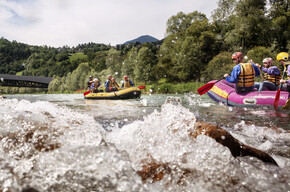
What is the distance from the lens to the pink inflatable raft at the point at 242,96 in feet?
24.5

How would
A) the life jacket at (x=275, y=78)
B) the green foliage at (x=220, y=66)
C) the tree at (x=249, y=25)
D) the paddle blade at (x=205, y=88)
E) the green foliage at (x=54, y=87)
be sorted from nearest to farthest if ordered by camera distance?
the life jacket at (x=275, y=78)
the paddle blade at (x=205, y=88)
the green foliage at (x=220, y=66)
the tree at (x=249, y=25)
the green foliage at (x=54, y=87)

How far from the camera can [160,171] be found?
226 cm

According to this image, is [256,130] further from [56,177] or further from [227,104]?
[227,104]

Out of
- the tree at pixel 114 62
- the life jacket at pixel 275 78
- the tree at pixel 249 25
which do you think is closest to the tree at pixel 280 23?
the tree at pixel 249 25

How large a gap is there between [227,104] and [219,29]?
38.3m

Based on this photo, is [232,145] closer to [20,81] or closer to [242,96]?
[242,96]

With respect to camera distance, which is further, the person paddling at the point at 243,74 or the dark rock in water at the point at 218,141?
the person paddling at the point at 243,74

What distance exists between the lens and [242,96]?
819 cm

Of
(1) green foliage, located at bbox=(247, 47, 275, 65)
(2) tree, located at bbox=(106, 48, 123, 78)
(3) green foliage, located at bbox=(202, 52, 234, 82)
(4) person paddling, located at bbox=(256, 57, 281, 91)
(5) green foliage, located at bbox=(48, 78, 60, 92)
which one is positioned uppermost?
(2) tree, located at bbox=(106, 48, 123, 78)

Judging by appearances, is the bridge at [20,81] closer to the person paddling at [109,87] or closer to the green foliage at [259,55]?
the person paddling at [109,87]

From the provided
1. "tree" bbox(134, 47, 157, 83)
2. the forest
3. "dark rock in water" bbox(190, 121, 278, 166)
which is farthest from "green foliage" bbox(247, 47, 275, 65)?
"dark rock in water" bbox(190, 121, 278, 166)

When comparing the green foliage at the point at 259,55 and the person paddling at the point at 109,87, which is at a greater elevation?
the green foliage at the point at 259,55

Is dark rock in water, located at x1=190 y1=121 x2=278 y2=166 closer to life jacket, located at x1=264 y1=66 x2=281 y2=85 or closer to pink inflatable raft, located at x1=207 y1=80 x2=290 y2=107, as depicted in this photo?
pink inflatable raft, located at x1=207 y1=80 x2=290 y2=107

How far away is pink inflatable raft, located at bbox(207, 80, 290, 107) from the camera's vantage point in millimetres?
7480
